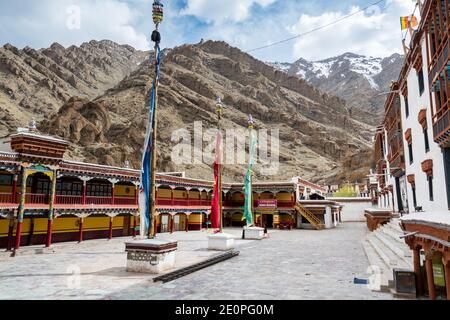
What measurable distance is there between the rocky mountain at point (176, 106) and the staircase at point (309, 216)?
38.5 metres

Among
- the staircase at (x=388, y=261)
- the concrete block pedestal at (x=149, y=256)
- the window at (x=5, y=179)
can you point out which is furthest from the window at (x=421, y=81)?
the window at (x=5, y=179)

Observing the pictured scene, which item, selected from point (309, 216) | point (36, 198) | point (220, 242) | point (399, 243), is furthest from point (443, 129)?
point (309, 216)

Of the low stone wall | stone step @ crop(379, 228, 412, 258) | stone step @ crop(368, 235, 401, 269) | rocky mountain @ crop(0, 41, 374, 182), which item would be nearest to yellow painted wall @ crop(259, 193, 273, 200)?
the low stone wall

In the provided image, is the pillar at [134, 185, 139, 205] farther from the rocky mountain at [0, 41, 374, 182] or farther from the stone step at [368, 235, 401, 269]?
the rocky mountain at [0, 41, 374, 182]

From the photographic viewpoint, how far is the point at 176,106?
108 metres

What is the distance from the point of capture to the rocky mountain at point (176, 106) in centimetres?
8112

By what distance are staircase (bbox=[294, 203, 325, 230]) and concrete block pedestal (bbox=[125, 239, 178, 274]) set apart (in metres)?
31.1

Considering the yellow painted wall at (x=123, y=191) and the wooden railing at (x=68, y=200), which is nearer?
the wooden railing at (x=68, y=200)

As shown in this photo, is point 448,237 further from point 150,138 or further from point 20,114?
point 20,114

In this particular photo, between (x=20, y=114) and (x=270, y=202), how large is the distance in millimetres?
80523

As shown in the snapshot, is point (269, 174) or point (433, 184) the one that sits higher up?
point (269, 174)

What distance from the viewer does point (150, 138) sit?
13.8 meters

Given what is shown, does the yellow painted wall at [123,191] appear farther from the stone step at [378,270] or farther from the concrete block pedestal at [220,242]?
the stone step at [378,270]

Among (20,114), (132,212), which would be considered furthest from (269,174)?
(20,114)
